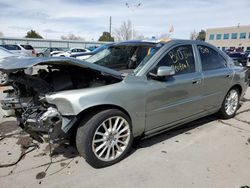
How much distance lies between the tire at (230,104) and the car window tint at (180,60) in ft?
4.49

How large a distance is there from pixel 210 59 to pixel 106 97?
229 cm

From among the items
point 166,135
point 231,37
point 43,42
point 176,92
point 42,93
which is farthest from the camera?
point 231,37

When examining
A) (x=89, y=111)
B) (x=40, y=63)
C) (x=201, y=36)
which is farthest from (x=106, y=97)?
(x=201, y=36)

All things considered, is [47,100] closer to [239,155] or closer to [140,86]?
[140,86]

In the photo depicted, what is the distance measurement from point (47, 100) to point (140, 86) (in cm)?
115

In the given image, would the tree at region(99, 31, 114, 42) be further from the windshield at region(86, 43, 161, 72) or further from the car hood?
the car hood

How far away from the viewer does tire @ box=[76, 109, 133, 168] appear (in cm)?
268

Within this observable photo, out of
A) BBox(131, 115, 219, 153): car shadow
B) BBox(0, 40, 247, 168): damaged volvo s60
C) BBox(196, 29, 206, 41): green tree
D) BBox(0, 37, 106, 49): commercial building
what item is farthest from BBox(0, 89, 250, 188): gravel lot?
BBox(196, 29, 206, 41): green tree

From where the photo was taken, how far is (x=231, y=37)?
60.5 meters

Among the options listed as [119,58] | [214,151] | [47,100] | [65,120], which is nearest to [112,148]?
[65,120]

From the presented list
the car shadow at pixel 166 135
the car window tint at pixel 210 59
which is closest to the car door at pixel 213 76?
the car window tint at pixel 210 59

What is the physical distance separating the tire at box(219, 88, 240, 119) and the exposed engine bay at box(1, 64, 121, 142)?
2.63m

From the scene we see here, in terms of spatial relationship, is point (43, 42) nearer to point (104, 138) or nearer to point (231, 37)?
point (104, 138)

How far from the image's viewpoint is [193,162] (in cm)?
306
